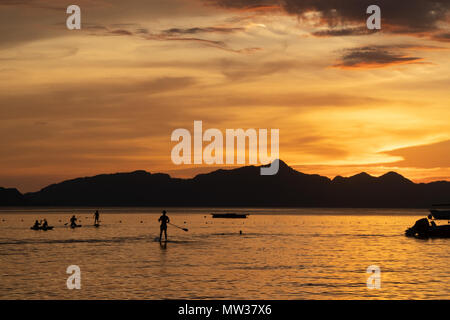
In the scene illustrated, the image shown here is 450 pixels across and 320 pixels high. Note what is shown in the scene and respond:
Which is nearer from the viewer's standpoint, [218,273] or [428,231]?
[218,273]

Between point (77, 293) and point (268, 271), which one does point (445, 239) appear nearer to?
point (268, 271)

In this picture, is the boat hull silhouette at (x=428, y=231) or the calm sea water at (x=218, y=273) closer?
the calm sea water at (x=218, y=273)

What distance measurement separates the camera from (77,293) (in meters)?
25.5

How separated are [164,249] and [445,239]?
45298 mm

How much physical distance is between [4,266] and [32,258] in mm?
5361

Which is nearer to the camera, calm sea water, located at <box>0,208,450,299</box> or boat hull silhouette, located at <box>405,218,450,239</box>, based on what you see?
calm sea water, located at <box>0,208,450,299</box>

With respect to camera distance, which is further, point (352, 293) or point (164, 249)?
point (164, 249)
